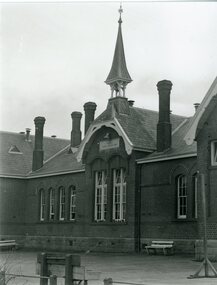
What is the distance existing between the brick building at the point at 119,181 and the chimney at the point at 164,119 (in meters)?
0.06

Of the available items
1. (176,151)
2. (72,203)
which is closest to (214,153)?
(176,151)

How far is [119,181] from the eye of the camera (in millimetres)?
32688

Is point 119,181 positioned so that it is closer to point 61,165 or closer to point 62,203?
point 62,203

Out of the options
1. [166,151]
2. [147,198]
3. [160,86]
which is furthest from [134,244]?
[160,86]

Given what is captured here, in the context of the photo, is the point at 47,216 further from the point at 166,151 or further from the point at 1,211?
the point at 166,151

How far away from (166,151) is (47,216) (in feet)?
41.4

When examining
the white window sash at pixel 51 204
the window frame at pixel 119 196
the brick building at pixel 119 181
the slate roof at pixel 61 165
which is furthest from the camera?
the white window sash at pixel 51 204

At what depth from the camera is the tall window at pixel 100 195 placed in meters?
33.6

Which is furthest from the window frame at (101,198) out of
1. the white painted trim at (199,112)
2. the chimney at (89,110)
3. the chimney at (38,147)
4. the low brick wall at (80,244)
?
the white painted trim at (199,112)

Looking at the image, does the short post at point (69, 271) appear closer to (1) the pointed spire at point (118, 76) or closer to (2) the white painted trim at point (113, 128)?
(2) the white painted trim at point (113, 128)

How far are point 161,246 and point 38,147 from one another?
1763 centimetres

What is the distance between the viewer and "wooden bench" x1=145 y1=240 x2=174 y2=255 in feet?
92.3

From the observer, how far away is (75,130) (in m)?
42.5

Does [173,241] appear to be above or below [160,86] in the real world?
below
